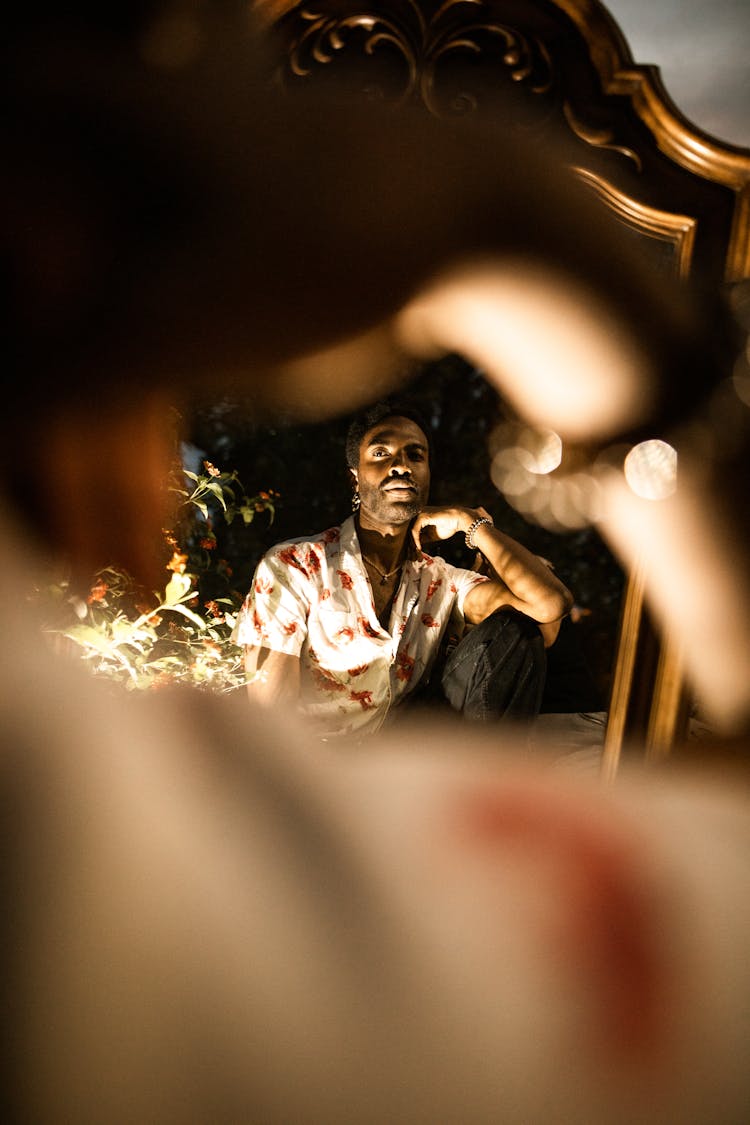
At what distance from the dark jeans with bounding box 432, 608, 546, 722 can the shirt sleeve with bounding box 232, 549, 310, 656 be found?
0.16 metres

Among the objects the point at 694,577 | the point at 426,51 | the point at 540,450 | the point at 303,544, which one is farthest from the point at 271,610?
the point at 426,51

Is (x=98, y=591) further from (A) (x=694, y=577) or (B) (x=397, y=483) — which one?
(A) (x=694, y=577)

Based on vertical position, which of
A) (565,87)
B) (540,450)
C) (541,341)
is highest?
(565,87)

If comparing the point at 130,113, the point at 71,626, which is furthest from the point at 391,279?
the point at 71,626

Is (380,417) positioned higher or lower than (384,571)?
higher

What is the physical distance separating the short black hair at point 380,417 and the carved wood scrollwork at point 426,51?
0.28 metres

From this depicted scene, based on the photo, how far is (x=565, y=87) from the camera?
0.73 m

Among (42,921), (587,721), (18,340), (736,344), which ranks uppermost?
(736,344)

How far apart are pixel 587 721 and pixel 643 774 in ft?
0.27

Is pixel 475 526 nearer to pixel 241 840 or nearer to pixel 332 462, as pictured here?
pixel 332 462

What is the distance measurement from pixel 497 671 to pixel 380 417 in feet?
0.90

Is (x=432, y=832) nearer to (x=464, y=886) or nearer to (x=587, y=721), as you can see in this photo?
(x=464, y=886)

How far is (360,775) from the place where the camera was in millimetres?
775

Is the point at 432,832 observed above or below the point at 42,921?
above
